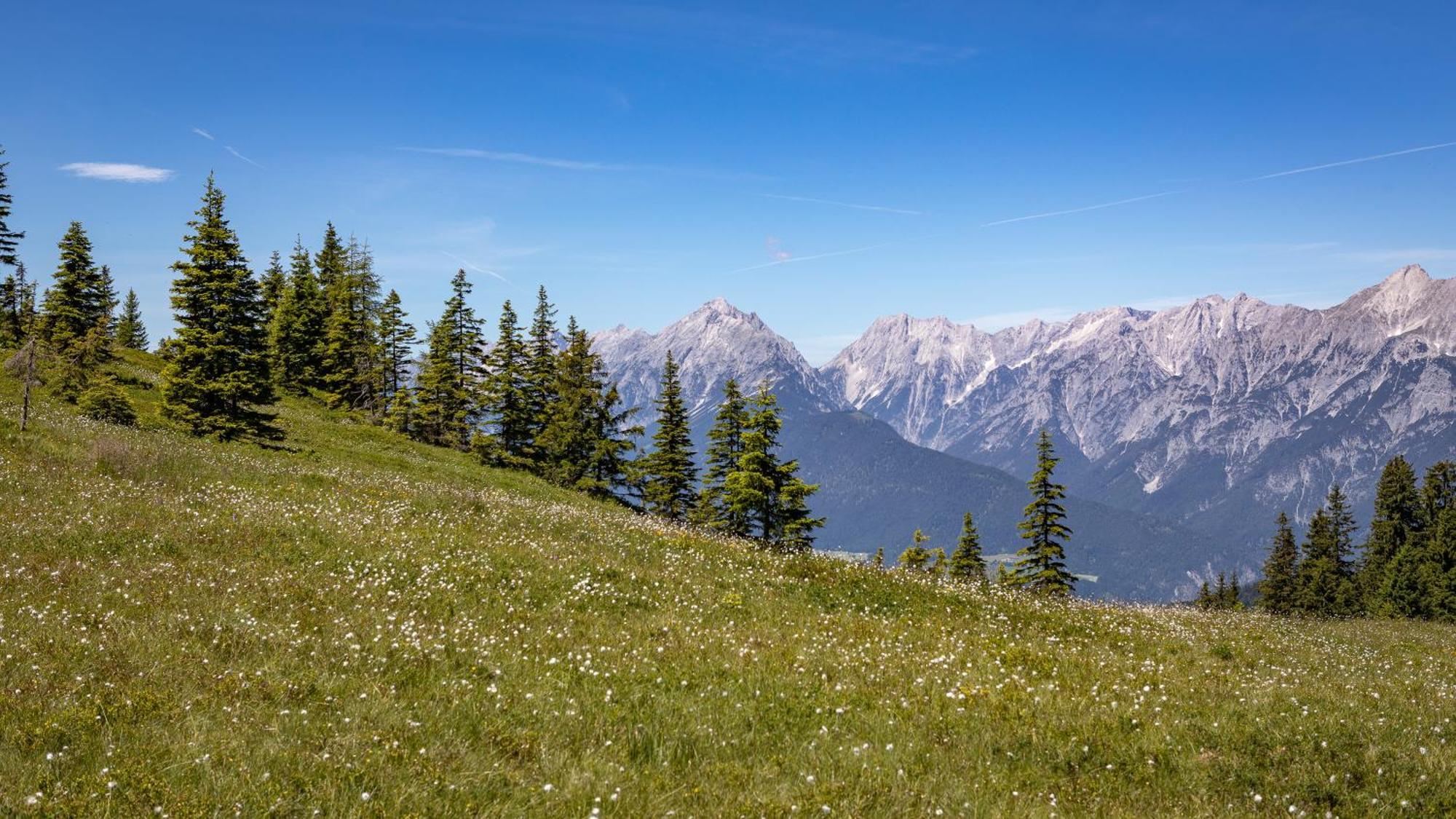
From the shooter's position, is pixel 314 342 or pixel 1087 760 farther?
pixel 314 342

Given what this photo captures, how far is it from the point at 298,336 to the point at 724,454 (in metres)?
37.1

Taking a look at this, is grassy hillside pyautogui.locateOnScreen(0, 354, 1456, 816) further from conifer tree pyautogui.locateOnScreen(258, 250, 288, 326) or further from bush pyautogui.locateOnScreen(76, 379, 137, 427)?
conifer tree pyautogui.locateOnScreen(258, 250, 288, 326)

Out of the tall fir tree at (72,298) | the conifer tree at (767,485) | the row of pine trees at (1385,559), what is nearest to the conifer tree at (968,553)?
the conifer tree at (767,485)

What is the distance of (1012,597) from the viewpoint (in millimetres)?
16375

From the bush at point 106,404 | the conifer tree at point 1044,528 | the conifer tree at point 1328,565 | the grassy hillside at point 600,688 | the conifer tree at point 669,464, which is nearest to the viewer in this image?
the grassy hillside at point 600,688

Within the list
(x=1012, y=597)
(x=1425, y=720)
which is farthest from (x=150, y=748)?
(x=1012, y=597)

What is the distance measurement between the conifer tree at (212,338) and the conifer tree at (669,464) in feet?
84.2

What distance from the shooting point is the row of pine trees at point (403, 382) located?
116 feet

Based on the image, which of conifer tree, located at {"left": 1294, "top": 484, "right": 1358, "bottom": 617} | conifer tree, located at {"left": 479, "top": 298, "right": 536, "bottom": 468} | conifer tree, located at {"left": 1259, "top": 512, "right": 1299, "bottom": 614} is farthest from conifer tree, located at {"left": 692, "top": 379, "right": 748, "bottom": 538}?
Answer: conifer tree, located at {"left": 1259, "top": 512, "right": 1299, "bottom": 614}

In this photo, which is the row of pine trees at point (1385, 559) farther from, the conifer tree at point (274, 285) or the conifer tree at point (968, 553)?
the conifer tree at point (274, 285)

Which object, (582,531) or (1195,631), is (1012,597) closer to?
(1195,631)

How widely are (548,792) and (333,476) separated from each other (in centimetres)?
2008

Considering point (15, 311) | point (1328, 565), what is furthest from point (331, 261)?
point (1328, 565)

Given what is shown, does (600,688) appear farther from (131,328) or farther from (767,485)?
(131,328)
